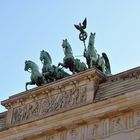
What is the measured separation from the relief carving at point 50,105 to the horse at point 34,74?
1392 millimetres

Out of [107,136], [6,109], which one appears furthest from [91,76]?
[6,109]

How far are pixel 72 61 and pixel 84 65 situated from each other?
20.7 inches

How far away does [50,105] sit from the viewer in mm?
22516

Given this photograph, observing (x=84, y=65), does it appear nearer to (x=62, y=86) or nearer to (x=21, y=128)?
(x=62, y=86)

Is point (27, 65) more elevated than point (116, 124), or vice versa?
point (27, 65)

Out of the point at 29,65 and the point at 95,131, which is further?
the point at 29,65

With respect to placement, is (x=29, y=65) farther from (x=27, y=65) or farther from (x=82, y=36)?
(x=82, y=36)

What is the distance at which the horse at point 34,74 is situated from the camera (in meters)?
24.4

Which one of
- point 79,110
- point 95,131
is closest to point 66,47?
point 79,110

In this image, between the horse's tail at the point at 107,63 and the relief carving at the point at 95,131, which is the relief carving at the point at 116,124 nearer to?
the relief carving at the point at 95,131

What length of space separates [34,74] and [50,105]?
2708mm

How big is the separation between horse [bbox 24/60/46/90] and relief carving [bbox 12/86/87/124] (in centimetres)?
139

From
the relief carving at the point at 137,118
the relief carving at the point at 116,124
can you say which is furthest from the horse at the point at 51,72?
the relief carving at the point at 137,118

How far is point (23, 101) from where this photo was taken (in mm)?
23641
